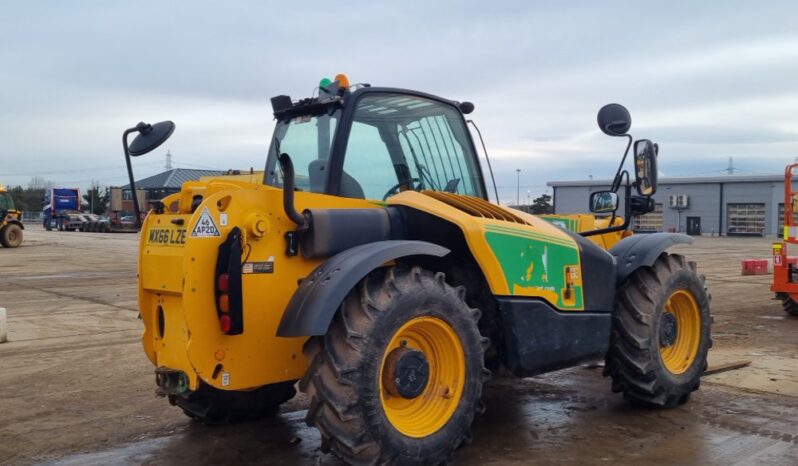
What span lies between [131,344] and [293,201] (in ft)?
19.9

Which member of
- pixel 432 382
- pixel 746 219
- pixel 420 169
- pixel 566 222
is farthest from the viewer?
pixel 746 219

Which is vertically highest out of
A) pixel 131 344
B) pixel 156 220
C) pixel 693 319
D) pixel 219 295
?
pixel 156 220

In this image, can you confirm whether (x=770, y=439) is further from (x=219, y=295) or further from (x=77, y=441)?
(x=77, y=441)

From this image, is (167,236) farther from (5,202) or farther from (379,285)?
(5,202)

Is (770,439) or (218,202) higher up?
(218,202)

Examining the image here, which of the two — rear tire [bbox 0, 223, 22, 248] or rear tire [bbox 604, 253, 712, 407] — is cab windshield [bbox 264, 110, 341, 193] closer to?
rear tire [bbox 604, 253, 712, 407]

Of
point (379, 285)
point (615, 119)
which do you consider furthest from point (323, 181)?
point (615, 119)

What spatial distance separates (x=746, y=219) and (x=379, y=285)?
57.3m

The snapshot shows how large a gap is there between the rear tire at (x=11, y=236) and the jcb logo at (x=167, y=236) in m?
32.4

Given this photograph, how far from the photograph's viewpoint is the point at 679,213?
2286 inches

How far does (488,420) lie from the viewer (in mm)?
5547

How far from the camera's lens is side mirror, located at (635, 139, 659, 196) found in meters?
5.25

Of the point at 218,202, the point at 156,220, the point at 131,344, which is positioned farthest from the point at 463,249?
the point at 131,344

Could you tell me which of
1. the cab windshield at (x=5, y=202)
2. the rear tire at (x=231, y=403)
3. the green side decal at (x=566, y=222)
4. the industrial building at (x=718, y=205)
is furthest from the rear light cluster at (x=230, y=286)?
the industrial building at (x=718, y=205)
